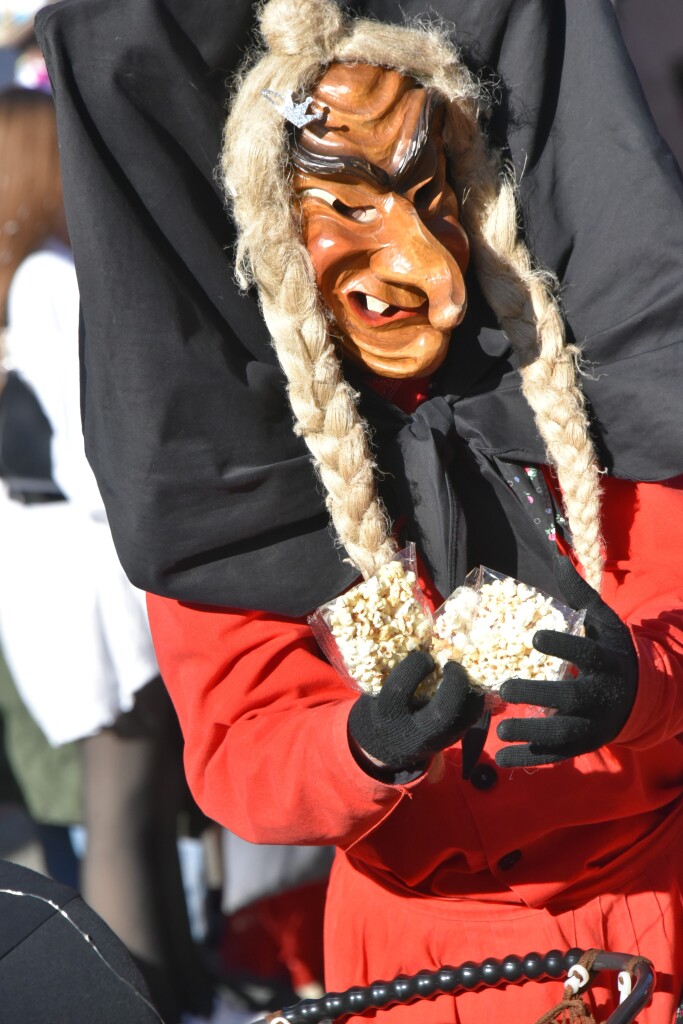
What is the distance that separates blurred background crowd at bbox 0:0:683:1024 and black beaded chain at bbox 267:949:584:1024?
1366mm

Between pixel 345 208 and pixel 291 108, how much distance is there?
151mm

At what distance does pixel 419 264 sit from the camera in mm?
1545

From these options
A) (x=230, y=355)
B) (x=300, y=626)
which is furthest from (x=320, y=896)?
(x=230, y=355)

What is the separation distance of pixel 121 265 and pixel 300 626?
0.54 metres

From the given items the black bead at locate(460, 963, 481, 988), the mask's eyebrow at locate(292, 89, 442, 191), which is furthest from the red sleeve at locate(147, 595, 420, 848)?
the mask's eyebrow at locate(292, 89, 442, 191)

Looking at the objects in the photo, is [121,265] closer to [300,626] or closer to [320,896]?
[300,626]

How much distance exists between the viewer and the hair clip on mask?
1.53 m

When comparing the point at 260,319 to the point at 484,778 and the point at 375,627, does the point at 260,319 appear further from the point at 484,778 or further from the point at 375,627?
the point at 484,778

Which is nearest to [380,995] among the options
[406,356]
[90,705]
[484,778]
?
[484,778]

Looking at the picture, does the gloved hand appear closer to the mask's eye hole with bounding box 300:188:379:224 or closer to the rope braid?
the rope braid

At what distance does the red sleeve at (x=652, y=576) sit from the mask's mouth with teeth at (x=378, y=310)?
1.44ft

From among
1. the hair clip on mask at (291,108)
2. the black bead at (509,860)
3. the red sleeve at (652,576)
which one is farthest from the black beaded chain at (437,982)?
the hair clip on mask at (291,108)

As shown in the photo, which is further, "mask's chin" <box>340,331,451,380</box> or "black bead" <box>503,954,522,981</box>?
"mask's chin" <box>340,331,451,380</box>

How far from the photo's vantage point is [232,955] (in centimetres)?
307
